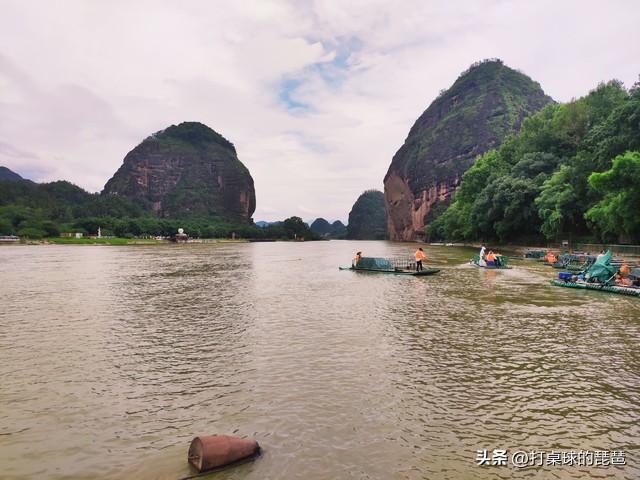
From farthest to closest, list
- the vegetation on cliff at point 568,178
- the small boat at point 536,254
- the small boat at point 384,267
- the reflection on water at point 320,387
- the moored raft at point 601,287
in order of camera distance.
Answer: the small boat at point 536,254
the vegetation on cliff at point 568,178
the small boat at point 384,267
the moored raft at point 601,287
the reflection on water at point 320,387

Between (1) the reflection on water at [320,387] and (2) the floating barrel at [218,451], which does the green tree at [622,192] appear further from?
(2) the floating barrel at [218,451]

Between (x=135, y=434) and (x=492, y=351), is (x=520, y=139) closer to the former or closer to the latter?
(x=492, y=351)

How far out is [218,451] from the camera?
612cm

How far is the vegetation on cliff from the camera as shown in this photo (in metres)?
42.1

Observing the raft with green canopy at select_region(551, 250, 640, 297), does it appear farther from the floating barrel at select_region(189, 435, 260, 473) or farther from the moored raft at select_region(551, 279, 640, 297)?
the floating barrel at select_region(189, 435, 260, 473)

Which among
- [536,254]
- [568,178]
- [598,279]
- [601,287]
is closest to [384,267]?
[598,279]

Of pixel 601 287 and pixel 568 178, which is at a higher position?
pixel 568 178

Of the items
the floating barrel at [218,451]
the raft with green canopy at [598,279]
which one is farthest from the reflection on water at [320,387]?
the raft with green canopy at [598,279]

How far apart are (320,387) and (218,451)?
343cm

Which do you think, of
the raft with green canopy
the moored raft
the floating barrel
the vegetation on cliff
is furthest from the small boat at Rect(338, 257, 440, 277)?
the floating barrel

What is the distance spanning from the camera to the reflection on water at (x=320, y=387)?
21.1ft

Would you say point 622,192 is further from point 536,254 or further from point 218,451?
point 218,451

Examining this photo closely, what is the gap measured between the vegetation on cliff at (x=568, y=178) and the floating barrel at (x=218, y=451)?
44.5 metres

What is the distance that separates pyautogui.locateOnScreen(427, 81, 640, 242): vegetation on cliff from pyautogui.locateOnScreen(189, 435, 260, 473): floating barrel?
4445 cm
